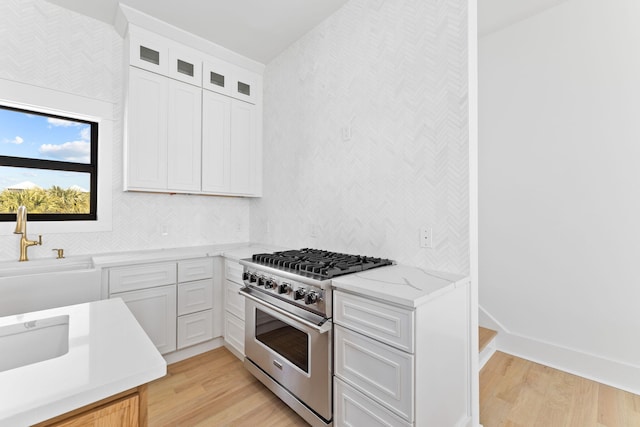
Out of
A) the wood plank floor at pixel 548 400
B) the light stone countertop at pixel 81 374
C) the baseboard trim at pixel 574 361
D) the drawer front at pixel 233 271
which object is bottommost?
the wood plank floor at pixel 548 400

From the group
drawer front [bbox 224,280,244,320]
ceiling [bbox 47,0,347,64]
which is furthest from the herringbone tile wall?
drawer front [bbox 224,280,244,320]

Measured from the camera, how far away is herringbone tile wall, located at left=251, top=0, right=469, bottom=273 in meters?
1.75

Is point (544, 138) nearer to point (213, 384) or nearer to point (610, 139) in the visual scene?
point (610, 139)

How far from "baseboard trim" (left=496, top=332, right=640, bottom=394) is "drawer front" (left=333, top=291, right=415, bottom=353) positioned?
6.85 feet

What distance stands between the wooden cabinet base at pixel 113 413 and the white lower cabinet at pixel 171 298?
182 cm

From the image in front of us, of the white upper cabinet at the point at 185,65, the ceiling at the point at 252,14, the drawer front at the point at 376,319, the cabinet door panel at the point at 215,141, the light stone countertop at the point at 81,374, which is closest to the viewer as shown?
the light stone countertop at the point at 81,374

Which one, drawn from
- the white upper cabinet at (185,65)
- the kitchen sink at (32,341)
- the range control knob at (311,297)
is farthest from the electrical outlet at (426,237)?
the white upper cabinet at (185,65)

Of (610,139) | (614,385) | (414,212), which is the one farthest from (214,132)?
(614,385)

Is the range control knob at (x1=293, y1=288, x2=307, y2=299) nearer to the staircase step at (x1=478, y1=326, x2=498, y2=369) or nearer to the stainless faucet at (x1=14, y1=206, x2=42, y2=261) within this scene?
the staircase step at (x1=478, y1=326, x2=498, y2=369)

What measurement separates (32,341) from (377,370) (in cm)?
136

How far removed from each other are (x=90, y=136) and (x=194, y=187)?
98 centimetres

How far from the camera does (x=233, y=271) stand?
2.58m

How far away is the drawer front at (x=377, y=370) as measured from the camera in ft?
4.17

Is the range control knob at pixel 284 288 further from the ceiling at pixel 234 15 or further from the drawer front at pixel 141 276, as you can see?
the ceiling at pixel 234 15
